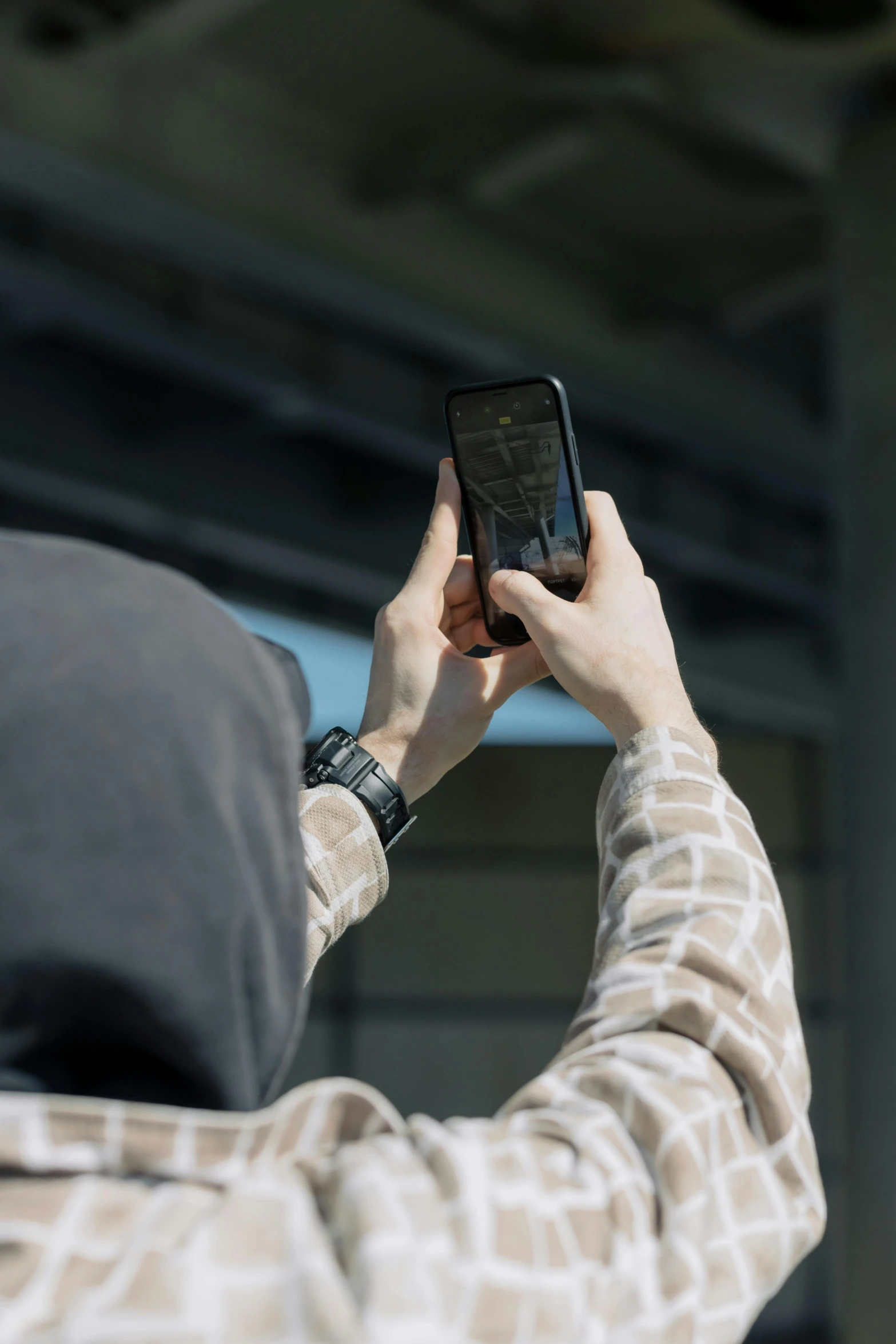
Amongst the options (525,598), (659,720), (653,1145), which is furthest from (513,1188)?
(525,598)

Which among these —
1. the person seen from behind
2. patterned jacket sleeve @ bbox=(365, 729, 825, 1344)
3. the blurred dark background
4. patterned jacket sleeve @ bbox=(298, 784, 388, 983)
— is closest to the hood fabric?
the person seen from behind

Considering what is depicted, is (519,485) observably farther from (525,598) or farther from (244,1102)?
(244,1102)

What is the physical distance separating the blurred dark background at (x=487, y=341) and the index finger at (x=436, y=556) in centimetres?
431

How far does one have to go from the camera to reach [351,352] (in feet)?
22.4

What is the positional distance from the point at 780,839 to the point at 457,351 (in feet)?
11.2

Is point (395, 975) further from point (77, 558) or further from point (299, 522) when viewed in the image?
point (77, 558)

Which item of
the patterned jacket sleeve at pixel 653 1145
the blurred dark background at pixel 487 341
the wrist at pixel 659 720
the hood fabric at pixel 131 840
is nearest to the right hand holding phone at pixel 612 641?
the wrist at pixel 659 720

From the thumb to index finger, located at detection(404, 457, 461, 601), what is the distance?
0.09m

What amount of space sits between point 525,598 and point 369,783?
0.27 metres

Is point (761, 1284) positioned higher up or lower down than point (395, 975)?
higher up

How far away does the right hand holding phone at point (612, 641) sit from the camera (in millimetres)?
979

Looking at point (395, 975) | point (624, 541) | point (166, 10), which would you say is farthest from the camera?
point (395, 975)

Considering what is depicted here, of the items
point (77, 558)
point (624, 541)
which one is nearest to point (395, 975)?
point (624, 541)

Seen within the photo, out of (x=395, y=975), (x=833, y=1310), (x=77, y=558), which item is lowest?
(x=833, y=1310)
